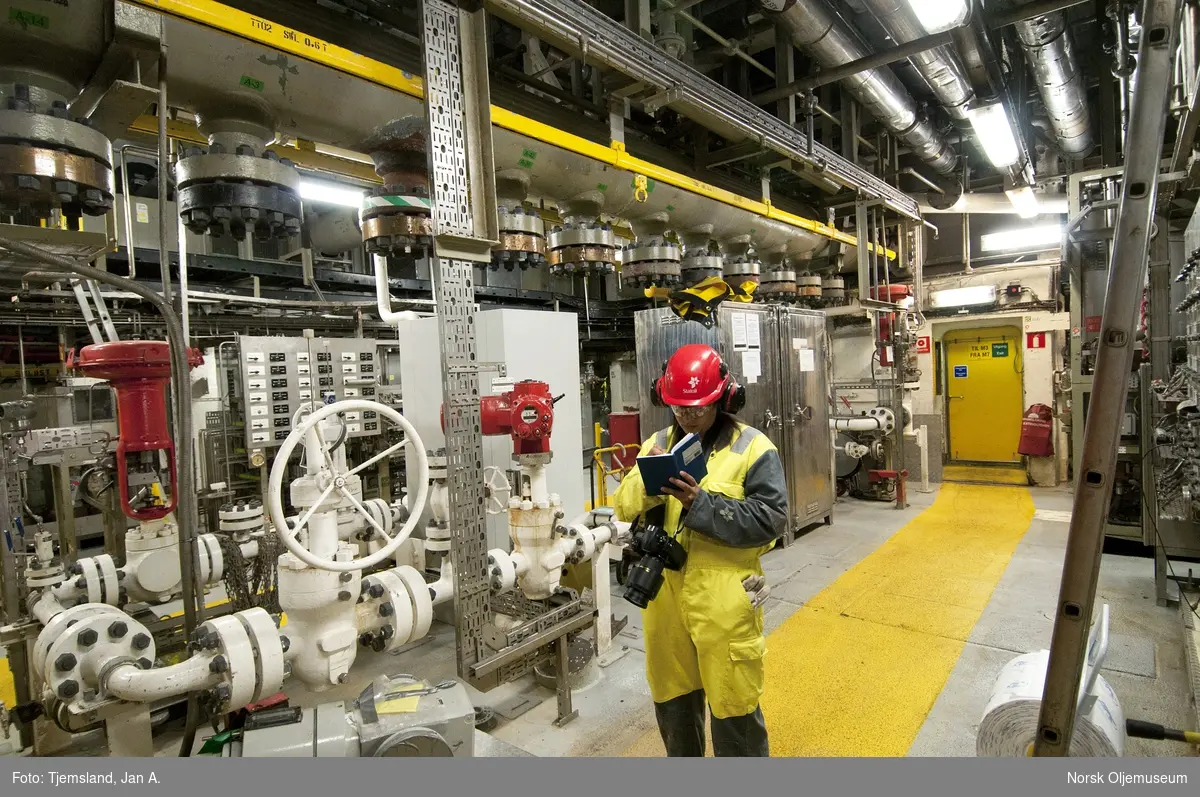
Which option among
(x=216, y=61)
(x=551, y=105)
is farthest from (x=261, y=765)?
(x=551, y=105)

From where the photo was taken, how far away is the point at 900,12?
3.22 meters

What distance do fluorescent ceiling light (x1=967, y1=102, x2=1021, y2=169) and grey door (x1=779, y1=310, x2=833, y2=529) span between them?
1895 millimetres

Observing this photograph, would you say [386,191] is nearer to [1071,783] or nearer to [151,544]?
[151,544]

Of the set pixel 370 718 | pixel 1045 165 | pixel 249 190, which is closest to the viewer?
pixel 370 718

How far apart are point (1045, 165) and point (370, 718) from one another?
27.1ft

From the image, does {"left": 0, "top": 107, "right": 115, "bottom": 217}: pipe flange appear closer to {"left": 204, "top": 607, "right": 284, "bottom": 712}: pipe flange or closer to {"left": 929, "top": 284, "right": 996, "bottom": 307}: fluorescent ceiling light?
{"left": 204, "top": 607, "right": 284, "bottom": 712}: pipe flange

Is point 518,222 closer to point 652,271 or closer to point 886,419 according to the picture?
point 652,271

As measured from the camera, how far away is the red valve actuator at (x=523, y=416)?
241 cm

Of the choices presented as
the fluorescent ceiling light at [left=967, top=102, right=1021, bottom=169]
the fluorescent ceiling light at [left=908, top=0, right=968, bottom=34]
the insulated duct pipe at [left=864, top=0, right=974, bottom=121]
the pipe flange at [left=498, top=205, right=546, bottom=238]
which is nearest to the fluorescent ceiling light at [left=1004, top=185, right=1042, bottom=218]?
the fluorescent ceiling light at [left=967, top=102, right=1021, bottom=169]

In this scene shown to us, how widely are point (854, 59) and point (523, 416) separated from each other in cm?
320

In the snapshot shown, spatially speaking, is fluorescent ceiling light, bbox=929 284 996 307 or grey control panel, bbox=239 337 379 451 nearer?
grey control panel, bbox=239 337 379 451

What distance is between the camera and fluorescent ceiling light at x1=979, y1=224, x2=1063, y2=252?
24.0 feet

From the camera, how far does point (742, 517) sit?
1766 mm

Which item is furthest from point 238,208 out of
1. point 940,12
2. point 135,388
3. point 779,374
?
point 779,374
